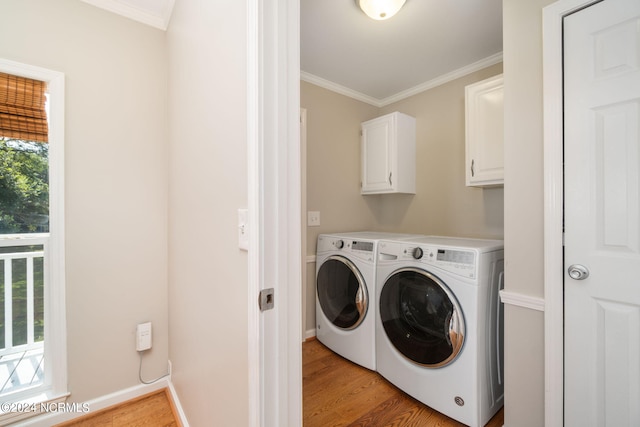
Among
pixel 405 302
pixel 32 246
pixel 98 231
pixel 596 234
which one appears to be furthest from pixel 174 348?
pixel 596 234

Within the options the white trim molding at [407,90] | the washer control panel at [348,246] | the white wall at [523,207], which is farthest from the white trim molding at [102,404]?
the white trim molding at [407,90]

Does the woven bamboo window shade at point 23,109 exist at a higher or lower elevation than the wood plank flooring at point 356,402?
higher

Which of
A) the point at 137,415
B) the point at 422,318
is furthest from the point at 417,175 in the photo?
the point at 137,415

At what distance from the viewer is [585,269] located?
1105mm

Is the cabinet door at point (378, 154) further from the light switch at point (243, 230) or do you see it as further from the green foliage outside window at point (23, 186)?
the green foliage outside window at point (23, 186)

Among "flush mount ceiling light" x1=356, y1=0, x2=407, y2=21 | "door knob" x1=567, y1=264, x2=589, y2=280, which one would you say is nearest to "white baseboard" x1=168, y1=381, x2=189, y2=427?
"door knob" x1=567, y1=264, x2=589, y2=280

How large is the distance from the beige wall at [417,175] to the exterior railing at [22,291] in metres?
1.76

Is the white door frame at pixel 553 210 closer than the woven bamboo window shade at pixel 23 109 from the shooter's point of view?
Yes

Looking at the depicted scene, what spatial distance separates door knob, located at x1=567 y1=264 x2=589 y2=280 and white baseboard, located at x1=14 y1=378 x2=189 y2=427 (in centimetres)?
193

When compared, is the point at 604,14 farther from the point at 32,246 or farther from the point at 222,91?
the point at 32,246

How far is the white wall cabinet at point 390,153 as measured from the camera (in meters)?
2.51

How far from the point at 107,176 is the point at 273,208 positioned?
148cm

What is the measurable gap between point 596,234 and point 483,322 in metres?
0.66

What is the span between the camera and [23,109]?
1434mm
